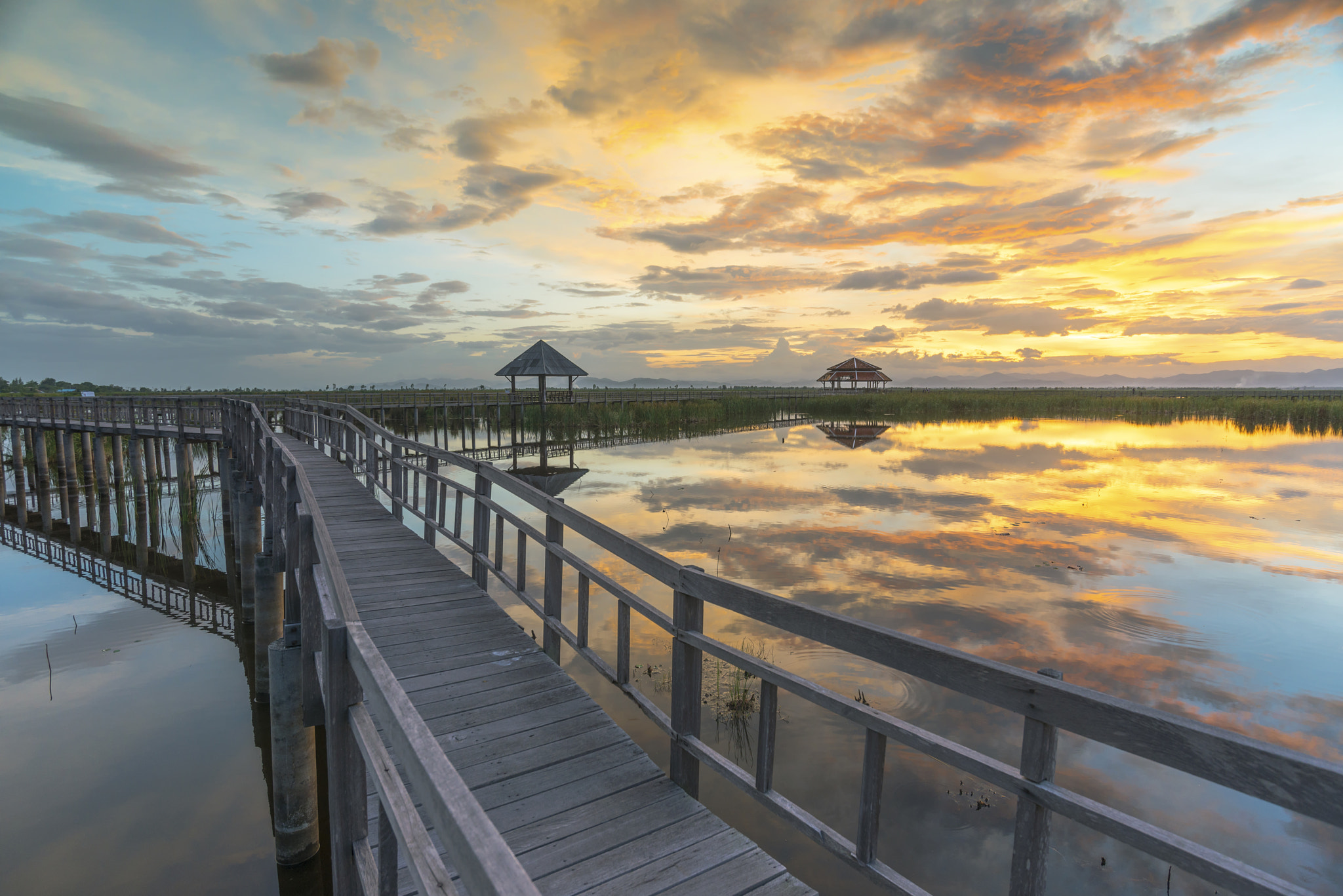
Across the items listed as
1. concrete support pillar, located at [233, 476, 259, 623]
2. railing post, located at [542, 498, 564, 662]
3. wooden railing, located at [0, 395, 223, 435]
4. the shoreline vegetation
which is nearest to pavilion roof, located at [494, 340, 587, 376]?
the shoreline vegetation

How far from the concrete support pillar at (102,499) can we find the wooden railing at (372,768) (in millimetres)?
17237

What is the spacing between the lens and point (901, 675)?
A: 738 cm

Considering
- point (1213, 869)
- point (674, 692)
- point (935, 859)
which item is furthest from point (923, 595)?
point (1213, 869)

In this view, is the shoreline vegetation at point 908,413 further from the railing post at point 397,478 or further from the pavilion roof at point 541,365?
the railing post at point 397,478

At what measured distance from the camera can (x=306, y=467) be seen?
519 inches

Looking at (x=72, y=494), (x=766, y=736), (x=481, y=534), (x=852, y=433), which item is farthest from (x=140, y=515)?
(x=852, y=433)

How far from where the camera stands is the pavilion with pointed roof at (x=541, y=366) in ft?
117

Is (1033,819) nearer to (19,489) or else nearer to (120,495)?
(120,495)

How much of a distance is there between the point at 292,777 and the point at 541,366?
31364 mm

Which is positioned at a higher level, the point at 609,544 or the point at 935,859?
the point at 609,544

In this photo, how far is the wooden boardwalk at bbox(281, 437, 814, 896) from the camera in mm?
2717

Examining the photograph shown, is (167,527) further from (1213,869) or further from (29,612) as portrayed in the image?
(1213,869)

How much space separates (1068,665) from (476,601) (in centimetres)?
700

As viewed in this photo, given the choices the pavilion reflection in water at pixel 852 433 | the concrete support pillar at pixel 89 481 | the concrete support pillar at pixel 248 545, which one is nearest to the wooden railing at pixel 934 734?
the concrete support pillar at pixel 248 545
